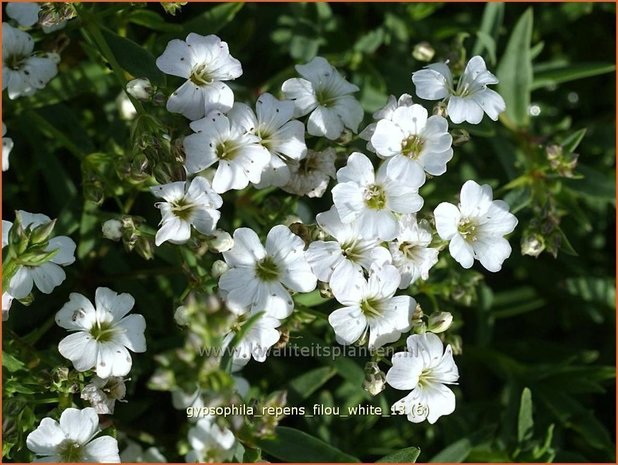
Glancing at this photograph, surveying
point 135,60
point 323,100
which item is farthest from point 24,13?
point 323,100

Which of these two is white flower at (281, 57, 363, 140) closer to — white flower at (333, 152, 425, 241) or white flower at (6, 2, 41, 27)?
white flower at (333, 152, 425, 241)

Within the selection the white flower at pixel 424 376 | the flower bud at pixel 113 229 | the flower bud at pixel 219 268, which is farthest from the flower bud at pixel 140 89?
the white flower at pixel 424 376

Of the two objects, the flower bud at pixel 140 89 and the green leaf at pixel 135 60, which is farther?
the green leaf at pixel 135 60

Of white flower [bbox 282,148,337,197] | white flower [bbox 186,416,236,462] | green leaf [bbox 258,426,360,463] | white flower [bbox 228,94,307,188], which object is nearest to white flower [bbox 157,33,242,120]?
white flower [bbox 228,94,307,188]

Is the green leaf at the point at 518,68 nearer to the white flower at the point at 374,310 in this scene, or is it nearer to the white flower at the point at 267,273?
the white flower at the point at 374,310

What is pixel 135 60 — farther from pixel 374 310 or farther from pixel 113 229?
pixel 374 310
